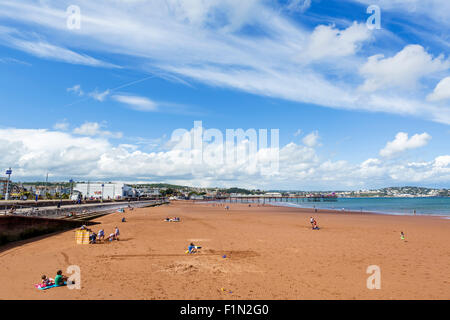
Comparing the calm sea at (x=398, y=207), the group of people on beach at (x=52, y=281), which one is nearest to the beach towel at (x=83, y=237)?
the group of people on beach at (x=52, y=281)

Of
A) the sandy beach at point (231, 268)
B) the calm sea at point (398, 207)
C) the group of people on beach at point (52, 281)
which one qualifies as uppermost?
the group of people on beach at point (52, 281)

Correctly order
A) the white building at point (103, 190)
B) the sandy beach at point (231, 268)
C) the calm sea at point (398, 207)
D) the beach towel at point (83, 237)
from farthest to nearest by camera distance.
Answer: the white building at point (103, 190), the calm sea at point (398, 207), the beach towel at point (83, 237), the sandy beach at point (231, 268)

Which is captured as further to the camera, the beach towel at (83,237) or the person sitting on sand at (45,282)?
the beach towel at (83,237)

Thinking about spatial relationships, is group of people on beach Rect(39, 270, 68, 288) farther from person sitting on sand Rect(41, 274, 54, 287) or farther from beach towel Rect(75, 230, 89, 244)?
beach towel Rect(75, 230, 89, 244)

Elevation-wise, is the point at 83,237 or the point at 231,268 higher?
the point at 83,237

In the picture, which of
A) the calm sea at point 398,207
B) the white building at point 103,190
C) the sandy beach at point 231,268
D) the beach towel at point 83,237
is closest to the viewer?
the sandy beach at point 231,268

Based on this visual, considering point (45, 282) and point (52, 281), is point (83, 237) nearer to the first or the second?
point (52, 281)

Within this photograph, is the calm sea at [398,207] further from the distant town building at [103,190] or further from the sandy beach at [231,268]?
the distant town building at [103,190]

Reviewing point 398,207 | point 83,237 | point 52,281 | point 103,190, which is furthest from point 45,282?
point 103,190

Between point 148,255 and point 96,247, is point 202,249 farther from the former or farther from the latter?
point 96,247

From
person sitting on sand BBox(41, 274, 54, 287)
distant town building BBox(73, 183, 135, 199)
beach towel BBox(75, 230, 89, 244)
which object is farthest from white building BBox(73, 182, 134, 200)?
person sitting on sand BBox(41, 274, 54, 287)

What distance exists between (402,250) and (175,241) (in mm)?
17436

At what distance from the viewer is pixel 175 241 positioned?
21.7 meters
